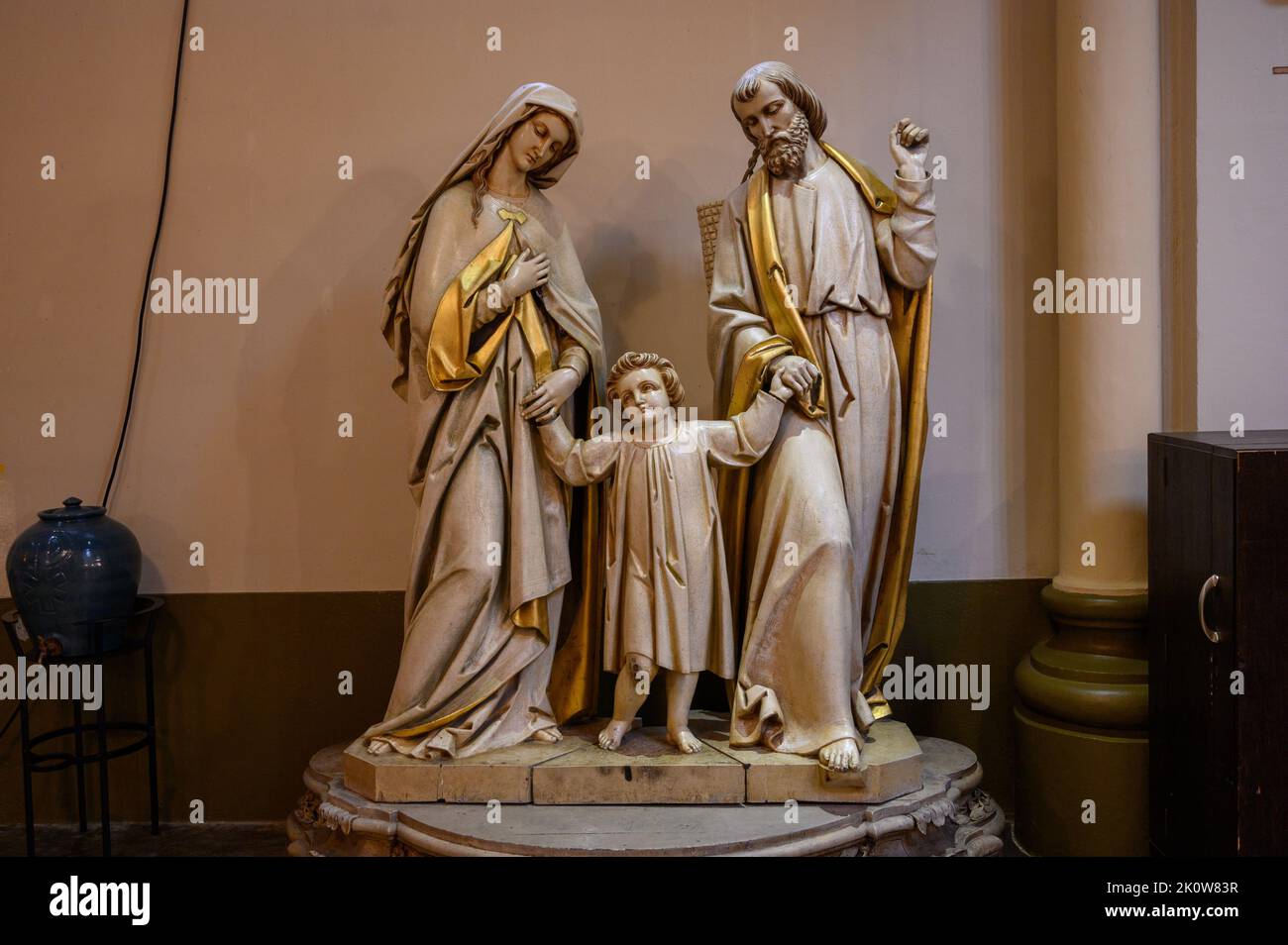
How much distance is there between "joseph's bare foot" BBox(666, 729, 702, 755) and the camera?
11.5 ft

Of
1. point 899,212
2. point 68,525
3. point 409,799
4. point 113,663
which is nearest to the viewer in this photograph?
point 409,799

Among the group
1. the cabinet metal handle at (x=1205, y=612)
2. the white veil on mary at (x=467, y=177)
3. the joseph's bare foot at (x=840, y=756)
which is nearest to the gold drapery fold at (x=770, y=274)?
the white veil on mary at (x=467, y=177)

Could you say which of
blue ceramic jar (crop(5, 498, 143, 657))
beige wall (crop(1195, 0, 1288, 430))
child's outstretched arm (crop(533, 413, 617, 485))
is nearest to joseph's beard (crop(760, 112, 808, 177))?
child's outstretched arm (crop(533, 413, 617, 485))

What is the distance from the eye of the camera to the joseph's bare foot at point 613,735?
11.7ft

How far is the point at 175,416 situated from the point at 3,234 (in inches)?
34.8

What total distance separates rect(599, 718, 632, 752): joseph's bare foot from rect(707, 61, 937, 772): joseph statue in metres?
0.31

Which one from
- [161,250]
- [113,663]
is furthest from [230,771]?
[161,250]

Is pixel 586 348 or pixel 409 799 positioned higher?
pixel 586 348

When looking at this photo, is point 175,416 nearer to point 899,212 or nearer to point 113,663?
point 113,663

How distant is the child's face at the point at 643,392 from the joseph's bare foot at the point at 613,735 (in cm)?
89

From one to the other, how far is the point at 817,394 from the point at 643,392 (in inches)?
19.7

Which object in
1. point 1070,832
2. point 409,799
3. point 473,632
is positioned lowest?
point 1070,832

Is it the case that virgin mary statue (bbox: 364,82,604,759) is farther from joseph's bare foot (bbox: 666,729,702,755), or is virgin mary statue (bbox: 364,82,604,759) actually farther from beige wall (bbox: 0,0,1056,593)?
beige wall (bbox: 0,0,1056,593)

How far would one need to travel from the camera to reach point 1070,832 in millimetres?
4082
